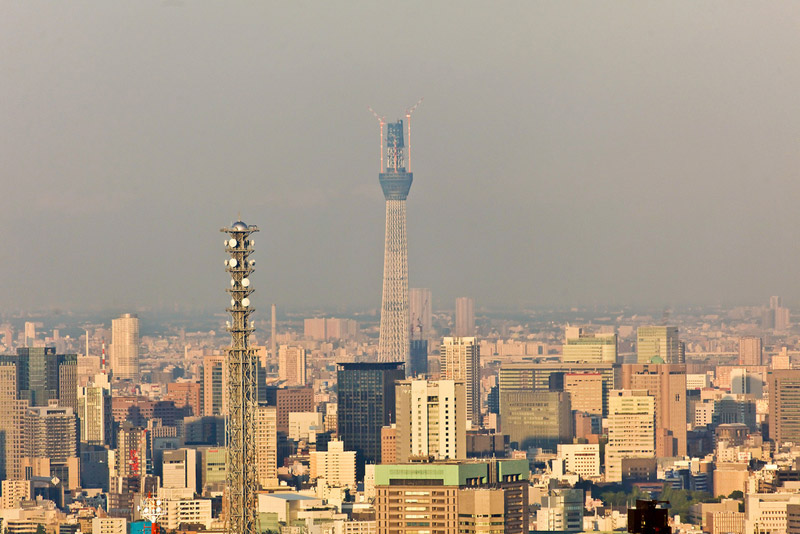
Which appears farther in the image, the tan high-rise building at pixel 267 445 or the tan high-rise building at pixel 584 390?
the tan high-rise building at pixel 584 390

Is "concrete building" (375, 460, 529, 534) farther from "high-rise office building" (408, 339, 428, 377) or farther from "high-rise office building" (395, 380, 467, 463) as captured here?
"high-rise office building" (408, 339, 428, 377)

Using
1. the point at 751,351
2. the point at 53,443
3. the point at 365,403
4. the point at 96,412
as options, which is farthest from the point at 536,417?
the point at 53,443

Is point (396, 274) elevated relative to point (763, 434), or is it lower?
elevated

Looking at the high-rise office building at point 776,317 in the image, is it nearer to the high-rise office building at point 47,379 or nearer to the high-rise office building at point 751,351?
the high-rise office building at point 751,351

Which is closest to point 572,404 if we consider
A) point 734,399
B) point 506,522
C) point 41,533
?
→ point 734,399

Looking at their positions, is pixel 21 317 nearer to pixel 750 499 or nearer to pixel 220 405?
pixel 220 405

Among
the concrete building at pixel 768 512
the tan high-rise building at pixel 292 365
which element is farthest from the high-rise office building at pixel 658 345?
the concrete building at pixel 768 512

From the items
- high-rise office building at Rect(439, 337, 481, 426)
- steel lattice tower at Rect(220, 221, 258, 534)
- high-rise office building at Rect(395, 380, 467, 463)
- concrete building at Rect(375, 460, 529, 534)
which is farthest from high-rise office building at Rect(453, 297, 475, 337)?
steel lattice tower at Rect(220, 221, 258, 534)

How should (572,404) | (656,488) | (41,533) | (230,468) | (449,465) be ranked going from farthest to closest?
(572,404), (656,488), (41,533), (449,465), (230,468)
